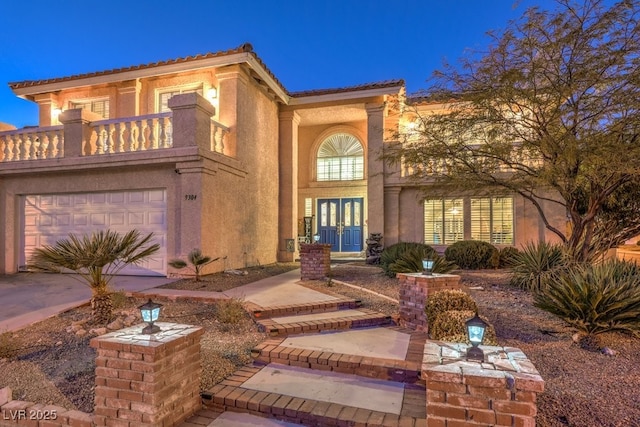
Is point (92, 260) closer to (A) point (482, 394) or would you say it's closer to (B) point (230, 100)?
(A) point (482, 394)

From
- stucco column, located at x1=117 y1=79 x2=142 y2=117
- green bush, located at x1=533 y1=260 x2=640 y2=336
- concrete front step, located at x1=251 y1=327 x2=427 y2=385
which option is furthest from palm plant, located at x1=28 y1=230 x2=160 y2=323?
stucco column, located at x1=117 y1=79 x2=142 y2=117

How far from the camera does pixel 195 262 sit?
8.10 metres

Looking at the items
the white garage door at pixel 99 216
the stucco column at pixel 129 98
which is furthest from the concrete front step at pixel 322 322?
the stucco column at pixel 129 98

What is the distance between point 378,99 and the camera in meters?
12.5

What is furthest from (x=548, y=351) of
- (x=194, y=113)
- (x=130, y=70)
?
(x=130, y=70)

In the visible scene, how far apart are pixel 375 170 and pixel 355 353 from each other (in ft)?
31.2

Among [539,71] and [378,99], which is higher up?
[378,99]

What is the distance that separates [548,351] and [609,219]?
6.16 metres

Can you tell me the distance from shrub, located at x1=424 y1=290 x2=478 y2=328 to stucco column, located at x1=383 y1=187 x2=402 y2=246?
859cm

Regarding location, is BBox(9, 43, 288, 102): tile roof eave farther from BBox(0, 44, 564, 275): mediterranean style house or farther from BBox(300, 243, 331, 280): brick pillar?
BBox(300, 243, 331, 280): brick pillar

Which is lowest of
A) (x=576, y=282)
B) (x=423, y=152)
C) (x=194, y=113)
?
(x=576, y=282)

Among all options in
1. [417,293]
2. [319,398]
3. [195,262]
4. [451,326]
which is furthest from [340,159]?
[319,398]

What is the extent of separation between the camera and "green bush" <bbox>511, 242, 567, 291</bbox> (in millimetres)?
6894

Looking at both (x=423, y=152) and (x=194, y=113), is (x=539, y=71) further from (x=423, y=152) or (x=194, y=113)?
(x=194, y=113)
